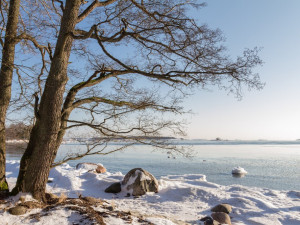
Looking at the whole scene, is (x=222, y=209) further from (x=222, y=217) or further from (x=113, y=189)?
(x=113, y=189)

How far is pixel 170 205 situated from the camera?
827 centimetres

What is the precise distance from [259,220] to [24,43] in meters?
8.32

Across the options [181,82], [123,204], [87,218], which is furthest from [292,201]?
[87,218]

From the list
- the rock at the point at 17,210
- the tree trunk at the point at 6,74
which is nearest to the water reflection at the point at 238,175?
the tree trunk at the point at 6,74

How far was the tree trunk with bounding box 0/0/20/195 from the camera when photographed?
5.73 metres

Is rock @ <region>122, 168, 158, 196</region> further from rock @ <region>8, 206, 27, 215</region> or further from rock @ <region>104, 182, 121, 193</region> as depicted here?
rock @ <region>8, 206, 27, 215</region>

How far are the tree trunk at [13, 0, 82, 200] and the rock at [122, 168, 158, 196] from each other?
474cm

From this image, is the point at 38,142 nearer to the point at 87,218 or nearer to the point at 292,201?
the point at 87,218

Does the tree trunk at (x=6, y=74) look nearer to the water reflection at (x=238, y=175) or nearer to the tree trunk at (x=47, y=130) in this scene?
the tree trunk at (x=47, y=130)

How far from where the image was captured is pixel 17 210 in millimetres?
4504

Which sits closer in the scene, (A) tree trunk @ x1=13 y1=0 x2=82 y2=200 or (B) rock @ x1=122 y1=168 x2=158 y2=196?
(A) tree trunk @ x1=13 y1=0 x2=82 y2=200

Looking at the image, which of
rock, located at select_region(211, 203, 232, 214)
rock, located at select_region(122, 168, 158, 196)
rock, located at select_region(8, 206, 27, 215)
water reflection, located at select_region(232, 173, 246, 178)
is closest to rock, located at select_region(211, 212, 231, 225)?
rock, located at select_region(211, 203, 232, 214)

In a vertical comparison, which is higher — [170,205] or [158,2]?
[158,2]

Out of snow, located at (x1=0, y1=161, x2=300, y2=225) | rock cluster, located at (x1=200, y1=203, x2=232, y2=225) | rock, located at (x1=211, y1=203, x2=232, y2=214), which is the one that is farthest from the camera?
rock, located at (x1=211, y1=203, x2=232, y2=214)
